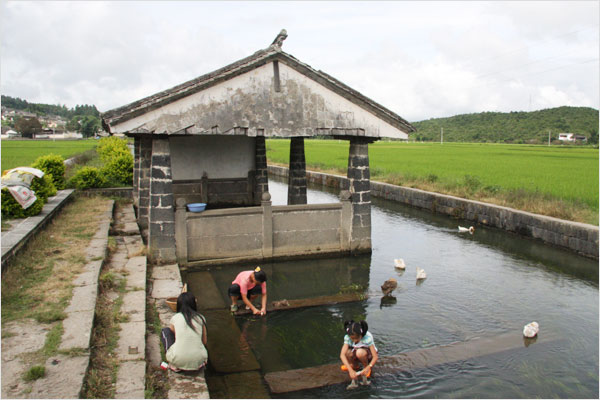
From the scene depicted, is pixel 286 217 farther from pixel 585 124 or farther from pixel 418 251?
pixel 585 124

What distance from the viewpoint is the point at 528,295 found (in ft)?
30.0

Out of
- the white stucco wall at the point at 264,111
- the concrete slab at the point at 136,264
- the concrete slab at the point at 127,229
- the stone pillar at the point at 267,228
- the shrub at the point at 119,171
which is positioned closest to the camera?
the concrete slab at the point at 136,264

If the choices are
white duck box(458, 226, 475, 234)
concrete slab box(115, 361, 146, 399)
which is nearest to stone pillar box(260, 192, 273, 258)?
concrete slab box(115, 361, 146, 399)

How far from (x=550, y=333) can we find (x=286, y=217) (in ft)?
19.0

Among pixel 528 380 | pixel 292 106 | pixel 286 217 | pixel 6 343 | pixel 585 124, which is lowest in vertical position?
pixel 528 380

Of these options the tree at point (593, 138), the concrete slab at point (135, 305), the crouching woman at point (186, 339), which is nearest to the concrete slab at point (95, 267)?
the concrete slab at point (135, 305)

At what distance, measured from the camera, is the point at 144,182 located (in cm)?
1266

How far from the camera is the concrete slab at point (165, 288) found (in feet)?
24.9

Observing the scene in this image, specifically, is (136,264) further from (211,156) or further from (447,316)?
(211,156)

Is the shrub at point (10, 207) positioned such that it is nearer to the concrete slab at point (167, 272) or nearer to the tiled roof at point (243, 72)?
the tiled roof at point (243, 72)

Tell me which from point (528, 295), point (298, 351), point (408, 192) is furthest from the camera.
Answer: point (408, 192)

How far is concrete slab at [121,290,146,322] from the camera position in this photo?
245 inches

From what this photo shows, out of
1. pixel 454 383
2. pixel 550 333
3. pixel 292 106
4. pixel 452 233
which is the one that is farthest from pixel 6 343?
pixel 452 233

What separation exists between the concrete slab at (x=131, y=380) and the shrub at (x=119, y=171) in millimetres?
15392
